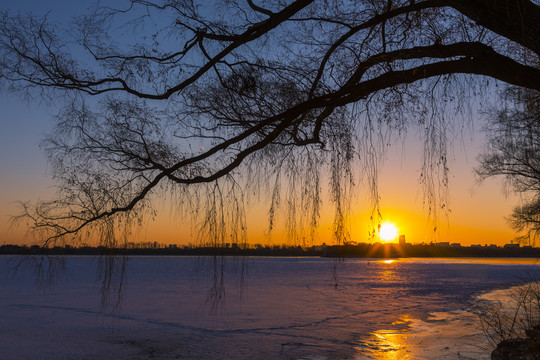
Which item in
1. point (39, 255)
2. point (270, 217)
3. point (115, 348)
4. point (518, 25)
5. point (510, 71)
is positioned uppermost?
point (518, 25)

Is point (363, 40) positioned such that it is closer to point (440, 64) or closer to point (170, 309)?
point (440, 64)

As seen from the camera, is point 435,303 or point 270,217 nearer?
point 270,217

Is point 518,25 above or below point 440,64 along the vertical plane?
above

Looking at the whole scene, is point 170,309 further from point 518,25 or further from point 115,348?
point 518,25

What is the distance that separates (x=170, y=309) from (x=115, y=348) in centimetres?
604

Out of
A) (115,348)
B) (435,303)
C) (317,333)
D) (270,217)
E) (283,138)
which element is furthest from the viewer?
(435,303)

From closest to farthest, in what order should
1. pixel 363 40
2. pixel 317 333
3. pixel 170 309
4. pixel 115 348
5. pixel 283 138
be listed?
pixel 363 40
pixel 283 138
pixel 115 348
pixel 317 333
pixel 170 309

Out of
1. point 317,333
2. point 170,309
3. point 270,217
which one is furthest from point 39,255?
point 170,309

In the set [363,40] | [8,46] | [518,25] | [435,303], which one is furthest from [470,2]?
[435,303]

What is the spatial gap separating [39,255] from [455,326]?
10.5 m

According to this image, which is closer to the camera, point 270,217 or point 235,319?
point 270,217

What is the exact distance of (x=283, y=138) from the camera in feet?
13.3

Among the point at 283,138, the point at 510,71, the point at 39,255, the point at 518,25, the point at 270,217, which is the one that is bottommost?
the point at 39,255

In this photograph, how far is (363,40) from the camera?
3.79m
